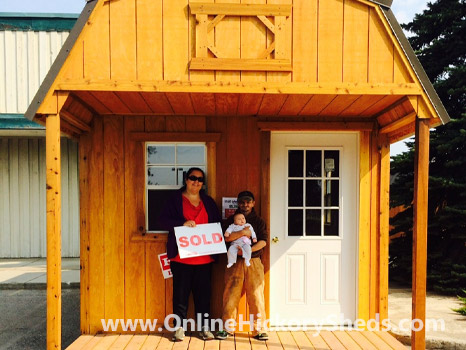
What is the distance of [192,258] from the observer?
12.8 feet

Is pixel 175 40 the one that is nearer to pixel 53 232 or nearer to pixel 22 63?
pixel 53 232

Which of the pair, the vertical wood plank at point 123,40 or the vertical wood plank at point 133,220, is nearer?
the vertical wood plank at point 123,40

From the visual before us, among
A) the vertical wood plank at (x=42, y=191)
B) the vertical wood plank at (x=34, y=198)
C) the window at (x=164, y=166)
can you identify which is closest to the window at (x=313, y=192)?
the window at (x=164, y=166)

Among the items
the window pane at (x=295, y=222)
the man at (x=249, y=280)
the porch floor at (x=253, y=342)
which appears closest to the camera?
the porch floor at (x=253, y=342)

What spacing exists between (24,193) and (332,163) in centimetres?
811

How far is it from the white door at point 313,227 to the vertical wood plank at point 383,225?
0.29 m

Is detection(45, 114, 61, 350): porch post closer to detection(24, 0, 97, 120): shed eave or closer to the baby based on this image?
detection(24, 0, 97, 120): shed eave

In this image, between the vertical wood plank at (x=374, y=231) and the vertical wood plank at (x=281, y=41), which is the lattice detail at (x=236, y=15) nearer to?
the vertical wood plank at (x=281, y=41)

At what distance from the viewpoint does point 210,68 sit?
10.4 feet

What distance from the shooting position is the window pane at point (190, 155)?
4309mm

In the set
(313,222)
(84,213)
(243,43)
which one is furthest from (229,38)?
(84,213)

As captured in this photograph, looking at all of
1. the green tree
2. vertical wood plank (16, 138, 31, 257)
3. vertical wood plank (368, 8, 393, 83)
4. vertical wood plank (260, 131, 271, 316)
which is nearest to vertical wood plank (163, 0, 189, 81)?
vertical wood plank (260, 131, 271, 316)

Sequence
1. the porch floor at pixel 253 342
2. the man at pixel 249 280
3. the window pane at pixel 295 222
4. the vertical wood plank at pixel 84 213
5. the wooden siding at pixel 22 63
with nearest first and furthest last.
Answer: the porch floor at pixel 253 342
the man at pixel 249 280
the vertical wood plank at pixel 84 213
the window pane at pixel 295 222
the wooden siding at pixel 22 63

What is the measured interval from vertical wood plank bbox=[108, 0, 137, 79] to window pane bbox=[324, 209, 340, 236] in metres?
2.78
